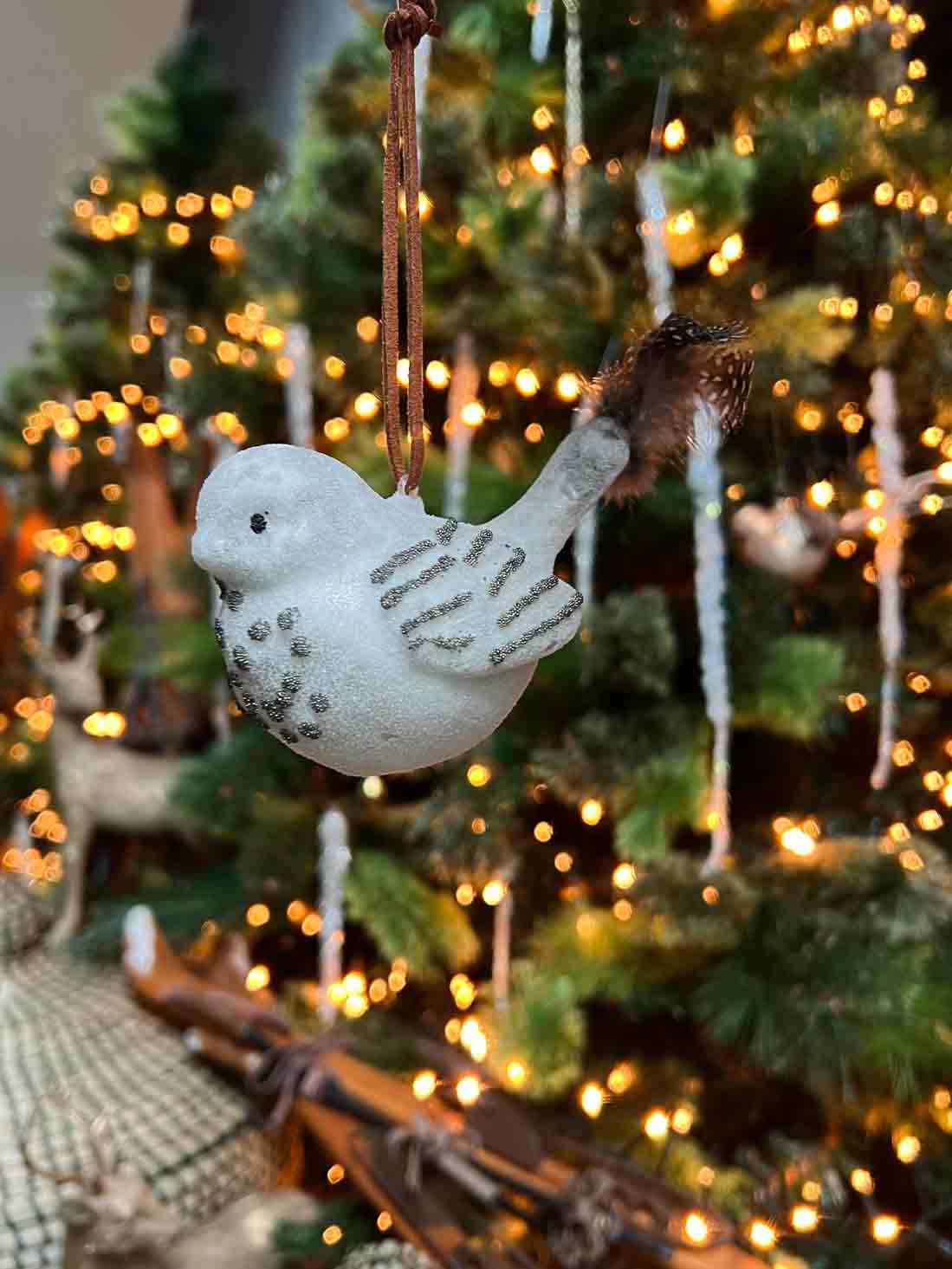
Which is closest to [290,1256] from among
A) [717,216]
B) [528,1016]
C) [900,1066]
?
[528,1016]

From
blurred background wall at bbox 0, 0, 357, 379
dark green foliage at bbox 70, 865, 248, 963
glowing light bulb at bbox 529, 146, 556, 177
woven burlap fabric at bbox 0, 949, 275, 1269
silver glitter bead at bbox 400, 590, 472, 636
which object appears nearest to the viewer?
silver glitter bead at bbox 400, 590, 472, 636

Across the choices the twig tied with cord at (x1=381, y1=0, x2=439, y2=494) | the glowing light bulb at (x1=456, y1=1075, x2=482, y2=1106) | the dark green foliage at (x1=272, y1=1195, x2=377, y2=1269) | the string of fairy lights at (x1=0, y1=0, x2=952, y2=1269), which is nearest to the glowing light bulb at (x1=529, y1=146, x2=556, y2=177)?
the string of fairy lights at (x1=0, y1=0, x2=952, y2=1269)

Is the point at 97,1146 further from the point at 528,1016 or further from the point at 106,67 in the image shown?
the point at 106,67

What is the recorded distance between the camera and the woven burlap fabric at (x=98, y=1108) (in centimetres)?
59

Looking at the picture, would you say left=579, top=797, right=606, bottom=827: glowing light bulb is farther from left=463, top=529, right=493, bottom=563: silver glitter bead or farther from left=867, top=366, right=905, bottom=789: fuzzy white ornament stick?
left=463, top=529, right=493, bottom=563: silver glitter bead

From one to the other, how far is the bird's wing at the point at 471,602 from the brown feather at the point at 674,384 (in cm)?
6

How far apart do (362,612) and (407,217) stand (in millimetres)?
111

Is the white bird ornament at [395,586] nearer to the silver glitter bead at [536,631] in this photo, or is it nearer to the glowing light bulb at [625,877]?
the silver glitter bead at [536,631]

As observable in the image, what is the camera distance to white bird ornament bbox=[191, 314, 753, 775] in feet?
0.88

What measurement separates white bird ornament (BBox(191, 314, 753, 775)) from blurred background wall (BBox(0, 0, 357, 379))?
1269 mm

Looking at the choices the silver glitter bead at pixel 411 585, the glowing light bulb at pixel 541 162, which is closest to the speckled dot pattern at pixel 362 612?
the silver glitter bead at pixel 411 585

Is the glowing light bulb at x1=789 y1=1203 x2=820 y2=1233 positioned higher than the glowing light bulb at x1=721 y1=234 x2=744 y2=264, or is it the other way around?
the glowing light bulb at x1=721 y1=234 x2=744 y2=264

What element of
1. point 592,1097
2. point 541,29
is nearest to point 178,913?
point 592,1097

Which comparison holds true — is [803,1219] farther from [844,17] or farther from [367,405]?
[844,17]
